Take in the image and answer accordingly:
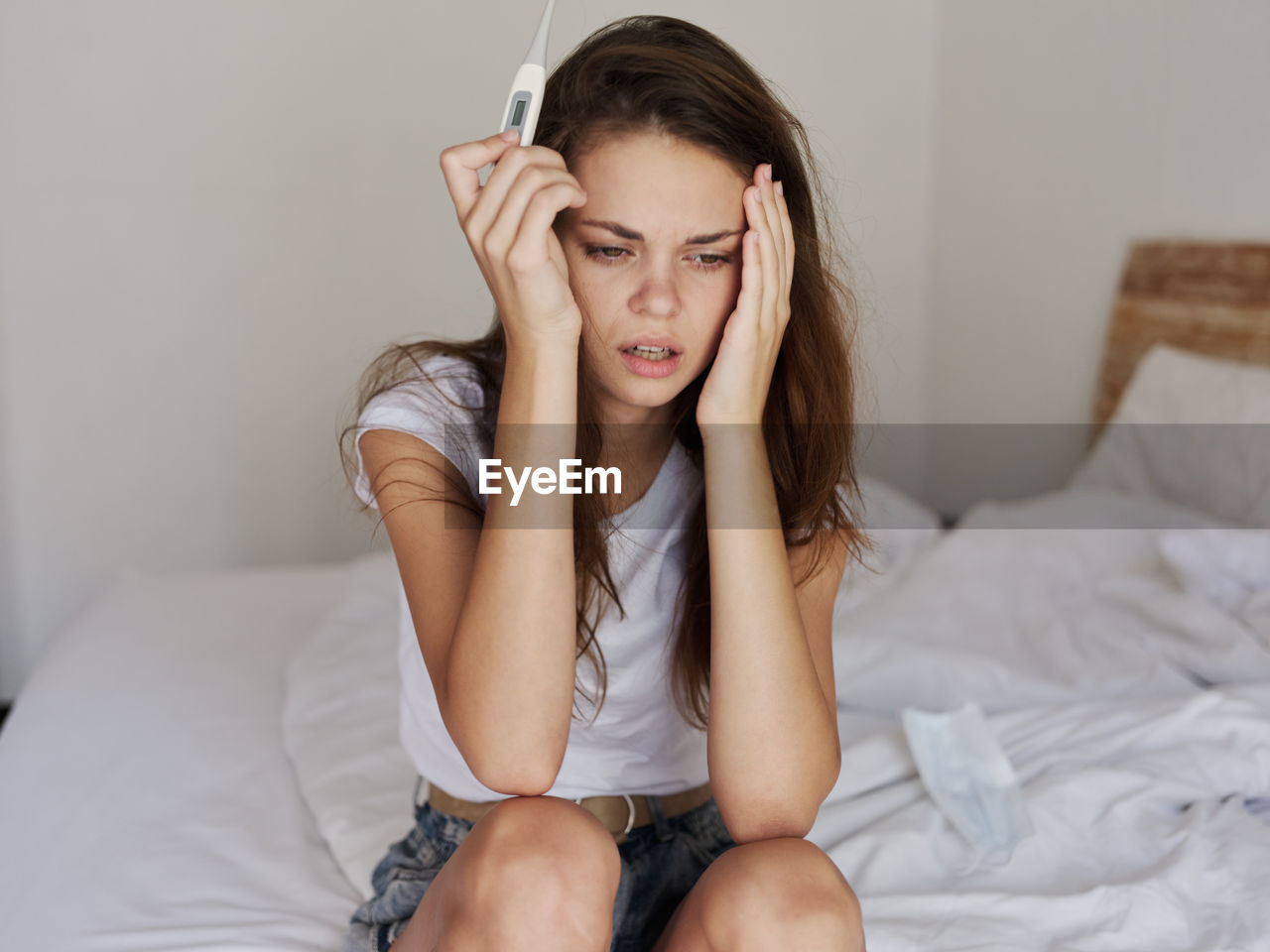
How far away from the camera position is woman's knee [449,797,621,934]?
724mm

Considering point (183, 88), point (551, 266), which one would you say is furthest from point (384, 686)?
point (183, 88)

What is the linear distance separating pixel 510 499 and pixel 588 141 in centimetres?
30

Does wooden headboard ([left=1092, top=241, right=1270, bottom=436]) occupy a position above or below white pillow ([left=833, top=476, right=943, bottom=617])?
above

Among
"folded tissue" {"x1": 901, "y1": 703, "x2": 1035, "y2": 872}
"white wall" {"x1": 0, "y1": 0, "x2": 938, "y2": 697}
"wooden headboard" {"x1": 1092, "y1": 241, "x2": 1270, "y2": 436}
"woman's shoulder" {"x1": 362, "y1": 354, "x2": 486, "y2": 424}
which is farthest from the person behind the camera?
"white wall" {"x1": 0, "y1": 0, "x2": 938, "y2": 697}

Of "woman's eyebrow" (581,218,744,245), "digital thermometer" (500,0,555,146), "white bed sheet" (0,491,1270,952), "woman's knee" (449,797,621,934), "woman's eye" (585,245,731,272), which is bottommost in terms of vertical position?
"white bed sheet" (0,491,1270,952)

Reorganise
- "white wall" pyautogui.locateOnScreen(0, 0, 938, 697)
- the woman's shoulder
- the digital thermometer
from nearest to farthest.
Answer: the digital thermometer → the woman's shoulder → "white wall" pyautogui.locateOnScreen(0, 0, 938, 697)

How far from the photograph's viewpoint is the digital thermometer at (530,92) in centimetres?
84

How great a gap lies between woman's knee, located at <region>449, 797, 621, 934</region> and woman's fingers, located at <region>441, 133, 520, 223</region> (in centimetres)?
43

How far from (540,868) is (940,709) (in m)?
0.78

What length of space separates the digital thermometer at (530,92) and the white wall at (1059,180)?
141 centimetres

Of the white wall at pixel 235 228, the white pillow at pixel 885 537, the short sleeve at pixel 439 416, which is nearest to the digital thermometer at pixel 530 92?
the short sleeve at pixel 439 416

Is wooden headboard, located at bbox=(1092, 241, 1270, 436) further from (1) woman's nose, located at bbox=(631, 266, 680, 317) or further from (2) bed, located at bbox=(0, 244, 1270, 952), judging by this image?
(1) woman's nose, located at bbox=(631, 266, 680, 317)

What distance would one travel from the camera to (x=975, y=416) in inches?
101

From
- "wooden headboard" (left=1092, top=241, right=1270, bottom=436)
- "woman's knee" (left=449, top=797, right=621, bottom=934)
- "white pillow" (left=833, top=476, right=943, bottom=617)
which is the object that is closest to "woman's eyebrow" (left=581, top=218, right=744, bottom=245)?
"woman's knee" (left=449, top=797, right=621, bottom=934)
